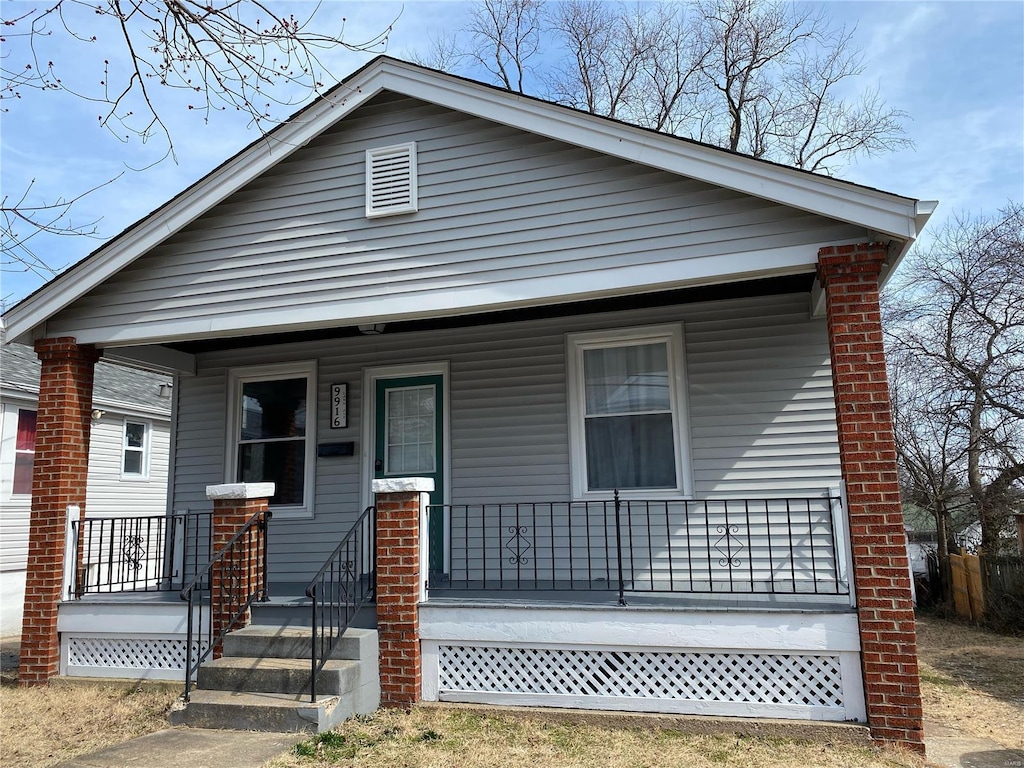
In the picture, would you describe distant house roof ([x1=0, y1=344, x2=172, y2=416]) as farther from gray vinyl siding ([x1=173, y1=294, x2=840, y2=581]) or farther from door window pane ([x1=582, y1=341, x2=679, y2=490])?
door window pane ([x1=582, y1=341, x2=679, y2=490])

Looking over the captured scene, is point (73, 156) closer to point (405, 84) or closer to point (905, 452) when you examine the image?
point (405, 84)

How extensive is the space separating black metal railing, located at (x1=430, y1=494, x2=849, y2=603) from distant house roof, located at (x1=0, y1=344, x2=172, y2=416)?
293 inches

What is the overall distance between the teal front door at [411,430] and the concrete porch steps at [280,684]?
2.36 meters

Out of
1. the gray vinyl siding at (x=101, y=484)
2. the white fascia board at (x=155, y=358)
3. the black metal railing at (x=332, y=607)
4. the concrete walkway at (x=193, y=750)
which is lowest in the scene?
the concrete walkway at (x=193, y=750)

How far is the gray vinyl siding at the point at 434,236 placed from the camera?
5977mm

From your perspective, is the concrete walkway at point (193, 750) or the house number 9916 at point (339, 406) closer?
the concrete walkway at point (193, 750)

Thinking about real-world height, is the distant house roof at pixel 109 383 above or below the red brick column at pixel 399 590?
above

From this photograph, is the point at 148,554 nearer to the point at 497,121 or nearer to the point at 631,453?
the point at 631,453

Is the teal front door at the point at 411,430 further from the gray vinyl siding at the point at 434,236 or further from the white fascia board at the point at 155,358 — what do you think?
the white fascia board at the point at 155,358

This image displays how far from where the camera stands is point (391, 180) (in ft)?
22.4

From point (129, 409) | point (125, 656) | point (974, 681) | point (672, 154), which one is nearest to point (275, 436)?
point (125, 656)

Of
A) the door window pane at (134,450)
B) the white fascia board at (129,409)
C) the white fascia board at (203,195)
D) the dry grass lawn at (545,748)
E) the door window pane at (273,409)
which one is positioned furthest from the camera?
the door window pane at (134,450)

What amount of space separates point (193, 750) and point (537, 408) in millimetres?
4359

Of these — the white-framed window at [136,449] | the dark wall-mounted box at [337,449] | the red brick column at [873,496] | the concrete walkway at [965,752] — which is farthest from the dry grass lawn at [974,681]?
the white-framed window at [136,449]
